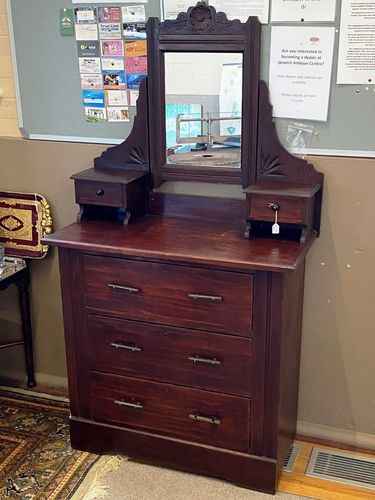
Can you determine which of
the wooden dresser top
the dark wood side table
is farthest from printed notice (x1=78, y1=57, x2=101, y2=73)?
the dark wood side table

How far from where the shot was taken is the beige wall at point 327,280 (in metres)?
2.28

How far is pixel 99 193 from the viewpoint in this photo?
2336 mm

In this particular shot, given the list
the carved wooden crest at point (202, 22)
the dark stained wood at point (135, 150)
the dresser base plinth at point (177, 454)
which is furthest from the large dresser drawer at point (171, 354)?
the carved wooden crest at point (202, 22)

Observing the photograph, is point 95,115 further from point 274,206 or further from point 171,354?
point 171,354

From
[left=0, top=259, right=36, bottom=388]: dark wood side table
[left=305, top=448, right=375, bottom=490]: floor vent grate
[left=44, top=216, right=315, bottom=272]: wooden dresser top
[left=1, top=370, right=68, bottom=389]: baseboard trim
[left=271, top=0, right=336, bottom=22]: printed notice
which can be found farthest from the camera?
[left=1, top=370, right=68, bottom=389]: baseboard trim

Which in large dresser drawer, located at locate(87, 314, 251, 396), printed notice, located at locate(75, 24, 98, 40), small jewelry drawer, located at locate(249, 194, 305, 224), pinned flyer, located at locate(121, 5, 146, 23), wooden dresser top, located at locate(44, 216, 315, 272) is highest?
pinned flyer, located at locate(121, 5, 146, 23)

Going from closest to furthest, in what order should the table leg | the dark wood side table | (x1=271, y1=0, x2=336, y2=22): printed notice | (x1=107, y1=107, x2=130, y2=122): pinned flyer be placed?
(x1=271, y1=0, x2=336, y2=22): printed notice
(x1=107, y1=107, x2=130, y2=122): pinned flyer
the dark wood side table
the table leg

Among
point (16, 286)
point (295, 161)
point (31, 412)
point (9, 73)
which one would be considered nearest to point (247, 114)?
point (295, 161)

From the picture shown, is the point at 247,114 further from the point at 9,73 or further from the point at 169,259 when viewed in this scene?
the point at 9,73

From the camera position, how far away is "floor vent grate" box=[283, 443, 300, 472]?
2.40 metres

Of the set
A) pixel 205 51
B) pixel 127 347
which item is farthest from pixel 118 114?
pixel 127 347

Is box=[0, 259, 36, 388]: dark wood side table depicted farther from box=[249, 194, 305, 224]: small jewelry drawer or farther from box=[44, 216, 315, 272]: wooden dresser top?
box=[249, 194, 305, 224]: small jewelry drawer

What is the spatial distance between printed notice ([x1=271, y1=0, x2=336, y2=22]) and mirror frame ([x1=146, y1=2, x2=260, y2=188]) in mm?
78

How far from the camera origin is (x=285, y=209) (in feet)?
6.98
